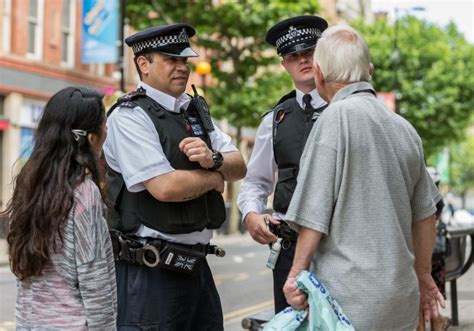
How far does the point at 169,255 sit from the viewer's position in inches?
141

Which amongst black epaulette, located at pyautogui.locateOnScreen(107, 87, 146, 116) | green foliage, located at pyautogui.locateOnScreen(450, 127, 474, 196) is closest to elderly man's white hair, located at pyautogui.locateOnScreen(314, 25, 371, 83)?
black epaulette, located at pyautogui.locateOnScreen(107, 87, 146, 116)

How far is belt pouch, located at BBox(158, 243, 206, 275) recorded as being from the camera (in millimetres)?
3578

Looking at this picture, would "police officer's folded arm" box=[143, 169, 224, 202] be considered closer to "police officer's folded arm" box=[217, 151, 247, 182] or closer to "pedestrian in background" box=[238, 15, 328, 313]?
"police officer's folded arm" box=[217, 151, 247, 182]

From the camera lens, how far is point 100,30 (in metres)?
19.4

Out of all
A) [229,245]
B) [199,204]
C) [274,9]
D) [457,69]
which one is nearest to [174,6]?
[274,9]

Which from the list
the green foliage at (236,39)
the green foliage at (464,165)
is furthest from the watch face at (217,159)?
the green foliage at (464,165)

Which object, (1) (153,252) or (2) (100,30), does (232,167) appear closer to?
(1) (153,252)

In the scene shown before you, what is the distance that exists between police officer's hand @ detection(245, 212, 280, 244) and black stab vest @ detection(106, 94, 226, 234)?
1.68ft

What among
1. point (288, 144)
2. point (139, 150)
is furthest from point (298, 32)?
point (139, 150)

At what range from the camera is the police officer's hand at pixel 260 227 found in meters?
4.23

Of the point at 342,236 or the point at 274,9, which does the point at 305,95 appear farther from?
the point at 274,9

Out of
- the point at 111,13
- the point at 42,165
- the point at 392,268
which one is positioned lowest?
the point at 392,268

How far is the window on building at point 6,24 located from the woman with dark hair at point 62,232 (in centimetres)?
2331

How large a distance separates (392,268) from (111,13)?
16815mm
